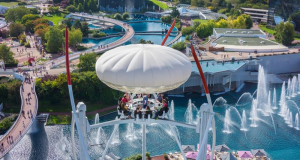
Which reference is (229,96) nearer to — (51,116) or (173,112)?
(173,112)

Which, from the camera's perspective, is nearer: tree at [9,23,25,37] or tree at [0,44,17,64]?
tree at [0,44,17,64]

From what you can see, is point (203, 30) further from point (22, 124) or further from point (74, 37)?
point (22, 124)

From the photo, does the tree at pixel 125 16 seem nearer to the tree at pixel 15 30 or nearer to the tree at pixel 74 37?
the tree at pixel 15 30

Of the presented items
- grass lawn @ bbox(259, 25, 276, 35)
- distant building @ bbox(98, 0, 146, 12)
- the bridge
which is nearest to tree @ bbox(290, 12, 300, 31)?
grass lawn @ bbox(259, 25, 276, 35)

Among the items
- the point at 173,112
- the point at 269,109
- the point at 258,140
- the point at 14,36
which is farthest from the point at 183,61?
the point at 14,36

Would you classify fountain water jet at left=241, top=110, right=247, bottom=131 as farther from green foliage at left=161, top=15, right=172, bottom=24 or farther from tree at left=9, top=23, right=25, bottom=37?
green foliage at left=161, top=15, right=172, bottom=24

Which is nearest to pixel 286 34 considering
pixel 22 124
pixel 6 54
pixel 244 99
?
pixel 244 99

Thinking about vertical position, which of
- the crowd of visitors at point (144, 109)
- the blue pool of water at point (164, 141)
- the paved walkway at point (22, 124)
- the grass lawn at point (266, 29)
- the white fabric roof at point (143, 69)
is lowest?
the blue pool of water at point (164, 141)

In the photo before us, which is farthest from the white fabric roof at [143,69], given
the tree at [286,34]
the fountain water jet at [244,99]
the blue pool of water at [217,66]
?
the tree at [286,34]
